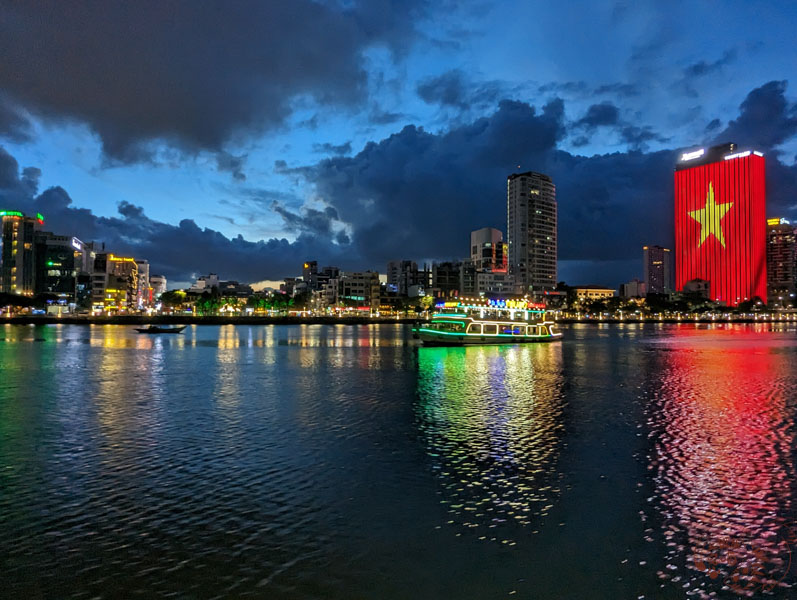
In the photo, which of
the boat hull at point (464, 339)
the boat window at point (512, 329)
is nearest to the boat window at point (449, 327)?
the boat hull at point (464, 339)

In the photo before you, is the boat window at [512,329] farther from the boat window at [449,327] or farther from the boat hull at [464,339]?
the boat window at [449,327]

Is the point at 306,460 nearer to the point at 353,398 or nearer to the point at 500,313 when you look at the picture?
the point at 353,398

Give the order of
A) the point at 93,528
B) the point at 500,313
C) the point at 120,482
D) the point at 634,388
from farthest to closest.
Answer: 1. the point at 500,313
2. the point at 634,388
3. the point at 120,482
4. the point at 93,528

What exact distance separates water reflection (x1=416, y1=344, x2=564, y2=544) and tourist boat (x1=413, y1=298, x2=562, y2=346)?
3775 cm

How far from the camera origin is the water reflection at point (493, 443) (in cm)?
1335

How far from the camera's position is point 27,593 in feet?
30.3

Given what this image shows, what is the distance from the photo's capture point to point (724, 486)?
15117 millimetres

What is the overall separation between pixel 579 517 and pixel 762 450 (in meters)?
10.9

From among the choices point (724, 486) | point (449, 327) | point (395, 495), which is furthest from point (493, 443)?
point (449, 327)

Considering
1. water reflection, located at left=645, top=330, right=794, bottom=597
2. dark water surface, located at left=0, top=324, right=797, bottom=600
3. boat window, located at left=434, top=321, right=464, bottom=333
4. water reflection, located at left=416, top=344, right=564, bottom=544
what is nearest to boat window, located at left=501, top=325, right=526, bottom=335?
boat window, located at left=434, top=321, right=464, bottom=333

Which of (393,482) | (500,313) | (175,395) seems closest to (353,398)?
(175,395)

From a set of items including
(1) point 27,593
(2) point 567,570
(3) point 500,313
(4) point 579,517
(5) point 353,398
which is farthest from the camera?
(3) point 500,313

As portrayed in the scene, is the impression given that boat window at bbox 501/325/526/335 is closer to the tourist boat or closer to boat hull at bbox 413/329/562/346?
the tourist boat

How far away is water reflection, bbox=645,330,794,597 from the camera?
33.1ft
